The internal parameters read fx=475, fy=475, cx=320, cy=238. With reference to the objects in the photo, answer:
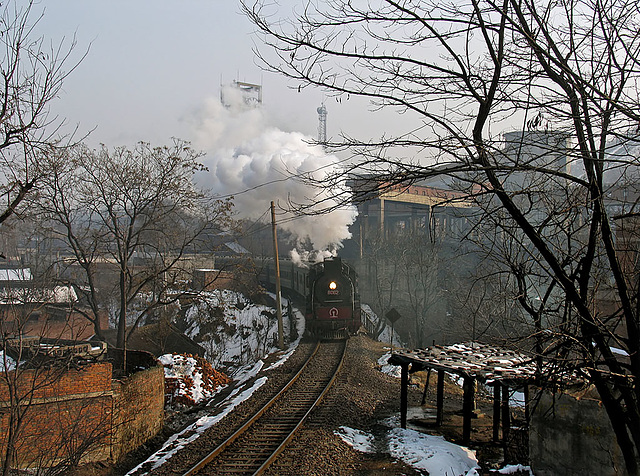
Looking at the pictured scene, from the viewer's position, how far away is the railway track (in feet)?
27.7

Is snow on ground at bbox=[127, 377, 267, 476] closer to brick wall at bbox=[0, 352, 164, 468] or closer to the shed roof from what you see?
brick wall at bbox=[0, 352, 164, 468]

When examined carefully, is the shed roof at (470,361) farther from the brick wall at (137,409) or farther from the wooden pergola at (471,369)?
the brick wall at (137,409)

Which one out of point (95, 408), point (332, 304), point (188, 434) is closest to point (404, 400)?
point (188, 434)

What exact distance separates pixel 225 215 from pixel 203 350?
1086cm

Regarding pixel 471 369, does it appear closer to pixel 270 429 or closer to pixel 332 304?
pixel 270 429

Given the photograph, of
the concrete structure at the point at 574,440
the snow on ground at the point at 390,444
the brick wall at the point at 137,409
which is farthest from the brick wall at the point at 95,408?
the concrete structure at the point at 574,440

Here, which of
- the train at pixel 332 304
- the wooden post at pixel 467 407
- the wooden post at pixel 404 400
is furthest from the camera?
the train at pixel 332 304

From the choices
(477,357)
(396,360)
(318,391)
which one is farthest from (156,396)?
(477,357)

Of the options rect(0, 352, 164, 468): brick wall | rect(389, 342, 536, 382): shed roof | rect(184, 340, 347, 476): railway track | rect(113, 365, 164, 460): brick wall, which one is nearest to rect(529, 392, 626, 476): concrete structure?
rect(389, 342, 536, 382): shed roof

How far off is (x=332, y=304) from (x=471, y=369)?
45.6 ft

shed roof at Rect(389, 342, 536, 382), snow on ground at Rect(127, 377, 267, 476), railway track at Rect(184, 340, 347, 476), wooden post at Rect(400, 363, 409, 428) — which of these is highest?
shed roof at Rect(389, 342, 536, 382)

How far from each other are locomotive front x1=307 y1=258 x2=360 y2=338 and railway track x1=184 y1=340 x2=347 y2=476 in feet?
19.6

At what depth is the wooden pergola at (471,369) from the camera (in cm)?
832

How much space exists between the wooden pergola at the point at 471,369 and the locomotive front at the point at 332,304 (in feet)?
37.1
